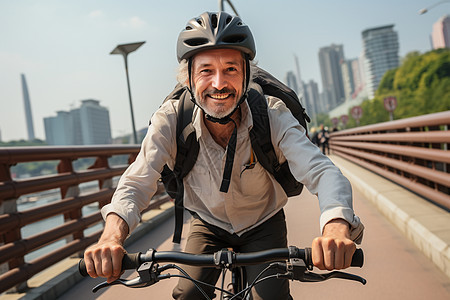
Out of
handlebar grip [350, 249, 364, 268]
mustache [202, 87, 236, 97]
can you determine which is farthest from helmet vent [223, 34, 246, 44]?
handlebar grip [350, 249, 364, 268]

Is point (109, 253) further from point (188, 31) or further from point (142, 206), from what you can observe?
point (188, 31)

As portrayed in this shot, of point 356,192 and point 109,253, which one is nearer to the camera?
point 109,253

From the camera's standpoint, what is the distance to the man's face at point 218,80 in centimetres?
247

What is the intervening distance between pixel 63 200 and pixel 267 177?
319cm

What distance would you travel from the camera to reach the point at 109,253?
5.75 ft

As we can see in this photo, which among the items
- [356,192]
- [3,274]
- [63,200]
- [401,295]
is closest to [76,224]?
[63,200]

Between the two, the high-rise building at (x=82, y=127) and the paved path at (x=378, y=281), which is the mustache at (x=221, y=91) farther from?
the high-rise building at (x=82, y=127)

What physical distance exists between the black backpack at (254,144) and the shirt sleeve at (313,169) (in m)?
0.06

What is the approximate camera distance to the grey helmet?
8.16 feet

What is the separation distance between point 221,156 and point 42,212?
2.74m

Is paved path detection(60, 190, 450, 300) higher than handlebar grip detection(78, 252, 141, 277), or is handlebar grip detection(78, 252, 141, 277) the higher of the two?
handlebar grip detection(78, 252, 141, 277)

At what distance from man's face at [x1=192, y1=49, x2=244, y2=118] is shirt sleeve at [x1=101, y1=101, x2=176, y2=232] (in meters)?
0.26

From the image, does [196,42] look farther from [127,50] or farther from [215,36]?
[127,50]

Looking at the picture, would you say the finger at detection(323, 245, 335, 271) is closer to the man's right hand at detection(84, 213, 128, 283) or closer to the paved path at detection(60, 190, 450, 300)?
the man's right hand at detection(84, 213, 128, 283)
